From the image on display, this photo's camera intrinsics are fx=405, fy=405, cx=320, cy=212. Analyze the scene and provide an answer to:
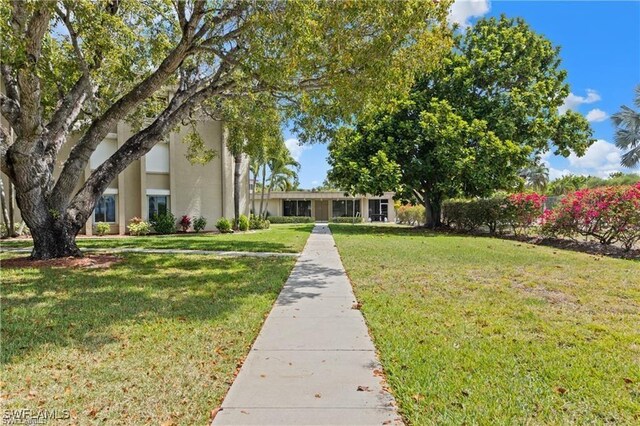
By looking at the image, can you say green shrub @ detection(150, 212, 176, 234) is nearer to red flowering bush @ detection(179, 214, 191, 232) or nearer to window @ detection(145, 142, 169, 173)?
red flowering bush @ detection(179, 214, 191, 232)

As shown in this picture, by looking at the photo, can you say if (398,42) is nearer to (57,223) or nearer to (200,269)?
(200,269)

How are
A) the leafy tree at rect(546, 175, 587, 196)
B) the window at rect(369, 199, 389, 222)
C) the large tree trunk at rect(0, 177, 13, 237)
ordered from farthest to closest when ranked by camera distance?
1. the leafy tree at rect(546, 175, 587, 196)
2. the window at rect(369, 199, 389, 222)
3. the large tree trunk at rect(0, 177, 13, 237)

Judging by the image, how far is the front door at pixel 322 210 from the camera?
153 ft

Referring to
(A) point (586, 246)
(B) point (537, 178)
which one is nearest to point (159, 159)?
(A) point (586, 246)

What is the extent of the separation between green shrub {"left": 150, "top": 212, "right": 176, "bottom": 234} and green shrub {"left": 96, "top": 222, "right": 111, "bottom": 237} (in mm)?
2192

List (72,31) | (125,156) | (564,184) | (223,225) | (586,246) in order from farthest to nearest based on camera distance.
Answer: (564,184) < (223,225) < (586,246) < (125,156) < (72,31)

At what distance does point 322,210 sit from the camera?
4684cm

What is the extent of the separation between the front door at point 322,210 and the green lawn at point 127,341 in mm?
37779

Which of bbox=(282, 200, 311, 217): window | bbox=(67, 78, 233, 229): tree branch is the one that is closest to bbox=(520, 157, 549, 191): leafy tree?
bbox=(282, 200, 311, 217): window

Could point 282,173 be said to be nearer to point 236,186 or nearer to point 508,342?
point 236,186

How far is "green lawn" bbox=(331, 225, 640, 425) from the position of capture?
10.4 feet

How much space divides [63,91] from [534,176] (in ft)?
174

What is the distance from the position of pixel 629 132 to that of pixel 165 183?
2729 centimetres

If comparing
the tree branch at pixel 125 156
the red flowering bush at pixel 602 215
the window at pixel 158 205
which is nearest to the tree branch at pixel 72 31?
the tree branch at pixel 125 156
